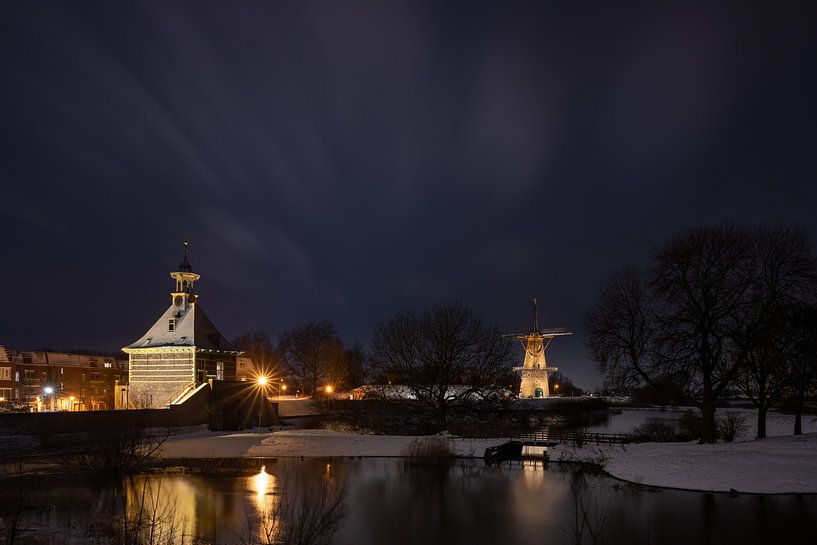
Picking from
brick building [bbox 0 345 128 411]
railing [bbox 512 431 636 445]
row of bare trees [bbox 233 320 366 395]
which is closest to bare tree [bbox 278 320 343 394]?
row of bare trees [bbox 233 320 366 395]

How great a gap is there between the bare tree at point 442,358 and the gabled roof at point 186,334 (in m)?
15.2

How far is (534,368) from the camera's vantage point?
106000mm

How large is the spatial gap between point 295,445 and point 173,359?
1827cm

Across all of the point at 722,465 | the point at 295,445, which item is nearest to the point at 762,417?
the point at 722,465

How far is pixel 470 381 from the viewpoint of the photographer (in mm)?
49031

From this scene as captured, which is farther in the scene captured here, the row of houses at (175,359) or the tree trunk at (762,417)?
the row of houses at (175,359)

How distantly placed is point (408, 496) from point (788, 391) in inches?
965

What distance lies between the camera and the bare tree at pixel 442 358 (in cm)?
4793

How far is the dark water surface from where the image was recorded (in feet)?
56.7

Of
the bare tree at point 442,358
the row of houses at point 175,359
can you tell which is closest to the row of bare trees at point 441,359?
the bare tree at point 442,358

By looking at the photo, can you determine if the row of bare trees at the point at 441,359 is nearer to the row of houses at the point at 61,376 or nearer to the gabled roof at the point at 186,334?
the gabled roof at the point at 186,334

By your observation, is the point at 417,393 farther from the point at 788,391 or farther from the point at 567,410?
the point at 567,410

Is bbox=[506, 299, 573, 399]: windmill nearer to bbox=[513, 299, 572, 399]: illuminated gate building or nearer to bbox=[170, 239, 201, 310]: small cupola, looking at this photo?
bbox=[513, 299, 572, 399]: illuminated gate building

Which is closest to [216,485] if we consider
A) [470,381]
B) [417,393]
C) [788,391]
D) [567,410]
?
[417,393]
